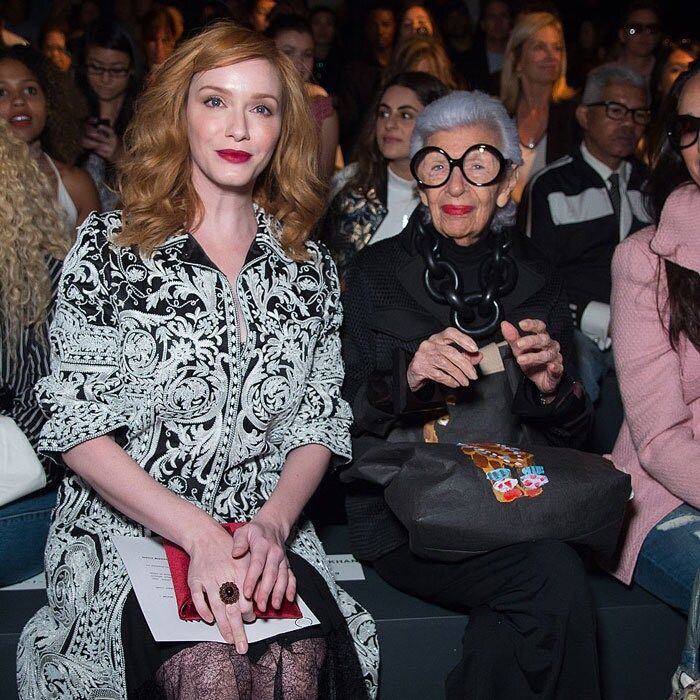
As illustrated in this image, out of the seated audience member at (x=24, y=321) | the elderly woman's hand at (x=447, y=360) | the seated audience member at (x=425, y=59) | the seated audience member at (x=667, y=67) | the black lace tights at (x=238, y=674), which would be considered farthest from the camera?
the seated audience member at (x=667, y=67)

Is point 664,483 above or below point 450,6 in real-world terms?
below

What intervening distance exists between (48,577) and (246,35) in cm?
122

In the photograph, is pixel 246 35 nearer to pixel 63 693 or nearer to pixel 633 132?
pixel 63 693

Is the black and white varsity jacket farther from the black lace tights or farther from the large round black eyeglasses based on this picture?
the black lace tights

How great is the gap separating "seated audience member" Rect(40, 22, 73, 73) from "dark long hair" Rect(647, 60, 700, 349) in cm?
456

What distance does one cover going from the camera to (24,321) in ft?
8.29

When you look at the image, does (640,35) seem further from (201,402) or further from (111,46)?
(201,402)

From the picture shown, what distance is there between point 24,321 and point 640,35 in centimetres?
444

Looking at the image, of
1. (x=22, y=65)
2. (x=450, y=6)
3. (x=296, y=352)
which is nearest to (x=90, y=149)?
(x=22, y=65)

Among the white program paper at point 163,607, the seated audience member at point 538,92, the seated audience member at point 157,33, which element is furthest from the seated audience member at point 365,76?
the white program paper at point 163,607

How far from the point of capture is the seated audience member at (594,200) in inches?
160

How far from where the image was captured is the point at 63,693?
2086 millimetres

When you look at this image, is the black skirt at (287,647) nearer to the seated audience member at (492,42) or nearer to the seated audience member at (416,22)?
the seated audience member at (416,22)

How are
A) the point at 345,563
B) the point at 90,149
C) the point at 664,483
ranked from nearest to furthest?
the point at 664,483 < the point at 345,563 < the point at 90,149
